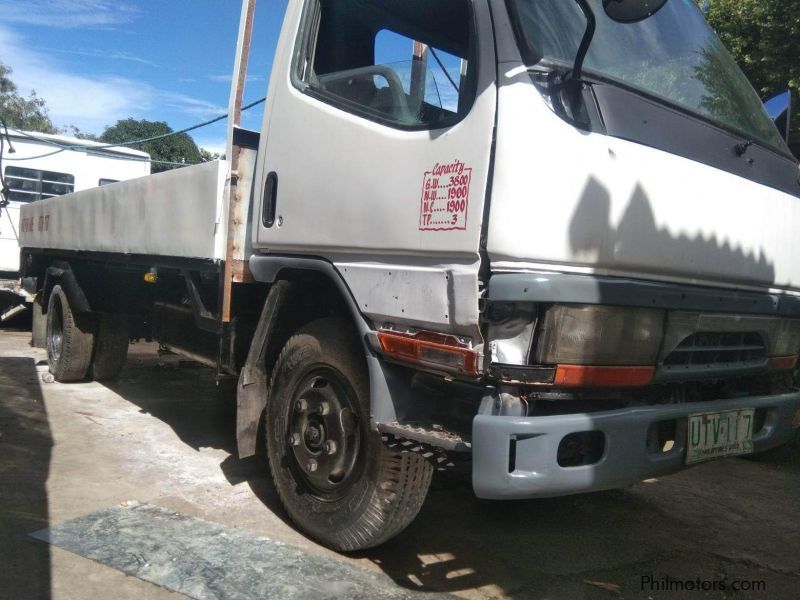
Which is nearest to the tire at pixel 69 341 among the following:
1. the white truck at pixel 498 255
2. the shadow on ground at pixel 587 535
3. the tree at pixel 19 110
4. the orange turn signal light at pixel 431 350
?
the shadow on ground at pixel 587 535

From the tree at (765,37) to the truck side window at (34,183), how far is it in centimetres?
939

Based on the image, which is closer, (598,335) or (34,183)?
(598,335)

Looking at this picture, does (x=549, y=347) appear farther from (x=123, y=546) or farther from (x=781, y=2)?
(x=781, y=2)

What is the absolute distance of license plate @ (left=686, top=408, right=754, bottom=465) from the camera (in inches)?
103

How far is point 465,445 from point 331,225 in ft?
3.92

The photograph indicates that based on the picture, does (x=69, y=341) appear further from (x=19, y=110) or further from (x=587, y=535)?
(x=19, y=110)

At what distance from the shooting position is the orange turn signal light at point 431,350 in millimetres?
2426

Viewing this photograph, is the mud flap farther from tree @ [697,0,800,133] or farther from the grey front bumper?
tree @ [697,0,800,133]

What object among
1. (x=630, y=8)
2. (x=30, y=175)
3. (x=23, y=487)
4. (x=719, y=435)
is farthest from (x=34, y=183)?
(x=719, y=435)

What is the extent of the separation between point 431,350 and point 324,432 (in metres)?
0.85

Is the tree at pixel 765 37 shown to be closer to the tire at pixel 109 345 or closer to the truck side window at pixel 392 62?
the truck side window at pixel 392 62

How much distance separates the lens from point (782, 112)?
3.68 m

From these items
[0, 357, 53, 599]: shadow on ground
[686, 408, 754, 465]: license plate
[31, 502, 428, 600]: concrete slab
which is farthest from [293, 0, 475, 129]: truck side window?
[0, 357, 53, 599]: shadow on ground

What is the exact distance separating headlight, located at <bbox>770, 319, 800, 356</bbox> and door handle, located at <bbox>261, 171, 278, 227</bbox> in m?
2.40
